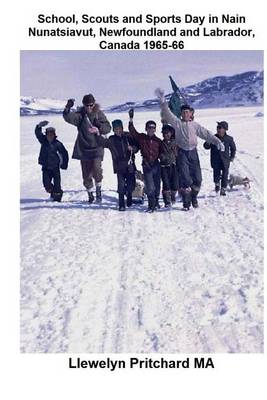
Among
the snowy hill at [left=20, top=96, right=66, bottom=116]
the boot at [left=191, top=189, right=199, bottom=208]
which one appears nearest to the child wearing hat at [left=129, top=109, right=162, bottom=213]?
the boot at [left=191, top=189, right=199, bottom=208]

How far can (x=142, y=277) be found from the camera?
19.0 feet

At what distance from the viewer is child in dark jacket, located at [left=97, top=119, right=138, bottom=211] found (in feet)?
27.2

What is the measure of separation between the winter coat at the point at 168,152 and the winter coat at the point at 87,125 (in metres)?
0.94

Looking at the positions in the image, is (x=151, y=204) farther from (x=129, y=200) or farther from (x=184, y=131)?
(x=184, y=131)

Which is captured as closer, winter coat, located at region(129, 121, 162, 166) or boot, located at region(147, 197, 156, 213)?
winter coat, located at region(129, 121, 162, 166)

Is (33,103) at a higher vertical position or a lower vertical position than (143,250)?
higher

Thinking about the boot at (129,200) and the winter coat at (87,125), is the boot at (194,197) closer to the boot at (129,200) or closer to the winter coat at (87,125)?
the boot at (129,200)

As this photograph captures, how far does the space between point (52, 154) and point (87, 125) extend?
87cm

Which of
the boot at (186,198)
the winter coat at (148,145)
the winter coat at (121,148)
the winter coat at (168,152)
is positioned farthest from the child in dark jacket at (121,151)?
the boot at (186,198)

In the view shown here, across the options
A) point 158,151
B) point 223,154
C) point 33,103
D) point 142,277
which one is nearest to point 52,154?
point 158,151

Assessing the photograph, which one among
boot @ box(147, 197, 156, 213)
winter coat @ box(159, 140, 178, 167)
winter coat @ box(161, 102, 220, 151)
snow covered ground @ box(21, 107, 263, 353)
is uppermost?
winter coat @ box(161, 102, 220, 151)

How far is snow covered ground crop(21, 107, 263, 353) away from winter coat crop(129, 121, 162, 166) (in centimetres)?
88

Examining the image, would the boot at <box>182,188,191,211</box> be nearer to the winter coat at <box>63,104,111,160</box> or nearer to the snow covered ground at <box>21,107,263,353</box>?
the snow covered ground at <box>21,107,263,353</box>

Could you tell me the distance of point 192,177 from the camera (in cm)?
852
